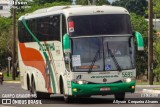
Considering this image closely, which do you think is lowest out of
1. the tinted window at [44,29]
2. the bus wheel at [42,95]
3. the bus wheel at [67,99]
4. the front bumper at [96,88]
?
the bus wheel at [42,95]

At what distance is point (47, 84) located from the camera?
28281mm

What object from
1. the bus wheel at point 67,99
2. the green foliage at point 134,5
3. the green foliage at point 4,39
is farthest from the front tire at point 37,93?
the green foliage at point 134,5

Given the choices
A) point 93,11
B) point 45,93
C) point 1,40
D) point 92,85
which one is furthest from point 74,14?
point 1,40

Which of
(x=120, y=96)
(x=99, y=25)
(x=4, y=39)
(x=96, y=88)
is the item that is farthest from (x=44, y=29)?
(x=4, y=39)

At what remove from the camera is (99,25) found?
25250 mm

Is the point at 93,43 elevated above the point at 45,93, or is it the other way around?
the point at 93,43

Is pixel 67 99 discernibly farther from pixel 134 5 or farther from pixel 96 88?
pixel 134 5

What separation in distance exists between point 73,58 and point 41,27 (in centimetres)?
422

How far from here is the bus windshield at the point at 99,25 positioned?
25.1 meters

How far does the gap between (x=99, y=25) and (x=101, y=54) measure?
1.22 metres

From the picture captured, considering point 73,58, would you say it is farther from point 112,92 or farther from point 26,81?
point 26,81

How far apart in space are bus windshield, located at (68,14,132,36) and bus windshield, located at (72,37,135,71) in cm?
29

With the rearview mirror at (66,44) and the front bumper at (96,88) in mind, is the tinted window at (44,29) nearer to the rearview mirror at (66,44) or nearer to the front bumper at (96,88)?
the rearview mirror at (66,44)

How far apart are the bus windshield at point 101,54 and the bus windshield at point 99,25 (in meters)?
0.29
